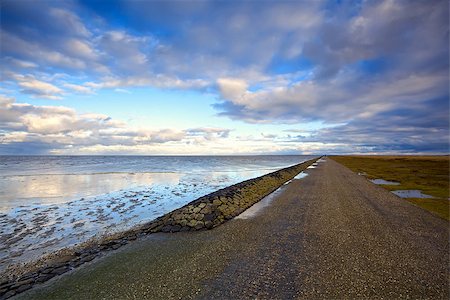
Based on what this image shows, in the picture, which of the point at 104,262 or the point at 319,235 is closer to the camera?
the point at 104,262

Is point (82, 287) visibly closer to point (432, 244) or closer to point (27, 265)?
point (27, 265)

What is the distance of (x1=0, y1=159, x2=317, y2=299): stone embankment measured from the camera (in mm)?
7535

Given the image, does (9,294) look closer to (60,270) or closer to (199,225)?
(60,270)

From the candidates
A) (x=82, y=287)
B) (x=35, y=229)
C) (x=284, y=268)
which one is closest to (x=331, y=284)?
(x=284, y=268)

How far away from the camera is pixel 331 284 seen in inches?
265

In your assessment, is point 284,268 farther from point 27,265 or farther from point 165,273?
point 27,265

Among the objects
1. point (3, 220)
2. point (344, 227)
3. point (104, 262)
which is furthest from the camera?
point (3, 220)

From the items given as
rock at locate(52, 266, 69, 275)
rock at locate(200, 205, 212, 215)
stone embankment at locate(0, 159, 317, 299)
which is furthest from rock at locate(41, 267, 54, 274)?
rock at locate(200, 205, 212, 215)

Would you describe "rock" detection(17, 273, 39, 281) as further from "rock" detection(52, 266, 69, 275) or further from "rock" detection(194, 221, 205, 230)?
"rock" detection(194, 221, 205, 230)

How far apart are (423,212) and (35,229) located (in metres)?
22.0

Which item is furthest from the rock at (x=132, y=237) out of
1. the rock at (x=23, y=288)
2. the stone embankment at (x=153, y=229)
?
the rock at (x=23, y=288)

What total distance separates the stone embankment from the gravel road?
2.00 ft

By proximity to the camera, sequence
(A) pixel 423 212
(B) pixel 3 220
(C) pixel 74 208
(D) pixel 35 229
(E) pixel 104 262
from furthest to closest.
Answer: (C) pixel 74 208 → (A) pixel 423 212 → (B) pixel 3 220 → (D) pixel 35 229 → (E) pixel 104 262

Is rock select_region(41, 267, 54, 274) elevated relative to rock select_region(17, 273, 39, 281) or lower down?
elevated
